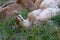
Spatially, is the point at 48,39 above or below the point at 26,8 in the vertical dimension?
below

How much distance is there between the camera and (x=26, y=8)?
5.68 m

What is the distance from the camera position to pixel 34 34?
379cm

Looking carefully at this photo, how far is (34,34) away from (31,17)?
0.81 m

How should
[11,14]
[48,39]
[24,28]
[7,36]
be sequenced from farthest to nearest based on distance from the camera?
[11,14], [24,28], [7,36], [48,39]

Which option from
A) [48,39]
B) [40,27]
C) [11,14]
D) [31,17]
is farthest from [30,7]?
[48,39]

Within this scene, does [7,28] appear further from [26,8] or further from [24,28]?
[26,8]

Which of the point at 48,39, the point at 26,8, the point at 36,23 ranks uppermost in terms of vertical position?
the point at 26,8

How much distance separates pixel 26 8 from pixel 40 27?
5.55ft

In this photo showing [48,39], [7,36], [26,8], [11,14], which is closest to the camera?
[48,39]

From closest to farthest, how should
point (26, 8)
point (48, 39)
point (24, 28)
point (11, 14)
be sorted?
1. point (48, 39)
2. point (24, 28)
3. point (11, 14)
4. point (26, 8)

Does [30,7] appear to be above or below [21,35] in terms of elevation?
above

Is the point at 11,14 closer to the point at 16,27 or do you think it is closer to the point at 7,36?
the point at 16,27

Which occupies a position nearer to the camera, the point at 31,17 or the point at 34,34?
the point at 34,34

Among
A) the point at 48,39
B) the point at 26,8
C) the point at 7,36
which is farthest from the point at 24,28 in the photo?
the point at 26,8
